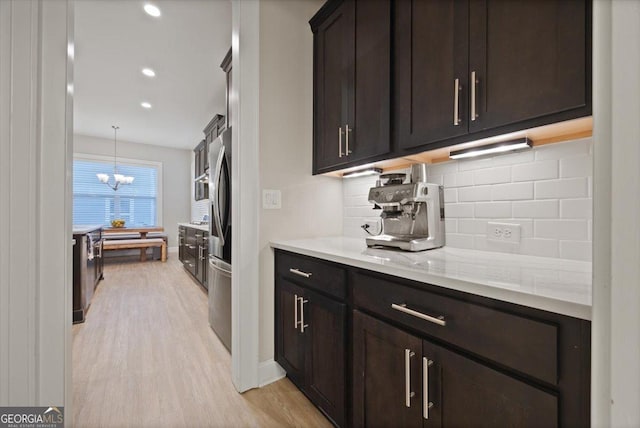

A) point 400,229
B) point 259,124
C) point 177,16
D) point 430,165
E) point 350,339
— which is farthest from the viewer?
point 177,16

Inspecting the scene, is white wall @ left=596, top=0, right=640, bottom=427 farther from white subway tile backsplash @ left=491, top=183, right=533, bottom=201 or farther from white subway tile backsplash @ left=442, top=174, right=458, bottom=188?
white subway tile backsplash @ left=442, top=174, right=458, bottom=188

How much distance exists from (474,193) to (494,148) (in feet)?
0.87

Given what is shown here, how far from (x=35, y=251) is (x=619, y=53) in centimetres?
178

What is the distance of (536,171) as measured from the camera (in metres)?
1.19

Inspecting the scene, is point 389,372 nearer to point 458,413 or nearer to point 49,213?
point 458,413

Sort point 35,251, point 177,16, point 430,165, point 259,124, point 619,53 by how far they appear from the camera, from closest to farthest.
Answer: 1. point 619,53
2. point 35,251
3. point 430,165
4. point 259,124
5. point 177,16

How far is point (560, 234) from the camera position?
1125mm

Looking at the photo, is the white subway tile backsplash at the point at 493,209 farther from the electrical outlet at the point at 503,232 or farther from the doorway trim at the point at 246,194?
the doorway trim at the point at 246,194

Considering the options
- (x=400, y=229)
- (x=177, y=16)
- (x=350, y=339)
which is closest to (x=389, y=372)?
(x=350, y=339)

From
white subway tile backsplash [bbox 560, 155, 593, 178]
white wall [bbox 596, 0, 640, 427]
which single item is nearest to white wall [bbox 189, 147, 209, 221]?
white subway tile backsplash [bbox 560, 155, 593, 178]

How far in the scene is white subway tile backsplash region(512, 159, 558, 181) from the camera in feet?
3.76

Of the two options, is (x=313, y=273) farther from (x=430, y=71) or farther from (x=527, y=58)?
(x=527, y=58)

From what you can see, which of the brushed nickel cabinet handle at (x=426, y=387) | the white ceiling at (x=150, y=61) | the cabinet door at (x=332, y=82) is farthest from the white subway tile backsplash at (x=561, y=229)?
the white ceiling at (x=150, y=61)

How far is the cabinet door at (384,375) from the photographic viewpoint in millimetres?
949
